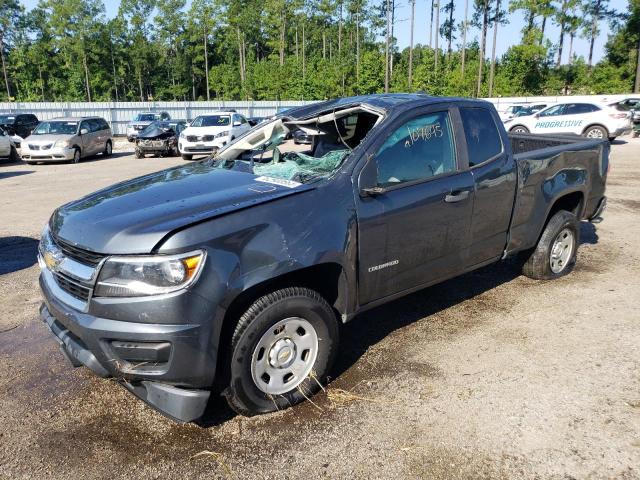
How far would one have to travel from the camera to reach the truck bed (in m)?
4.61

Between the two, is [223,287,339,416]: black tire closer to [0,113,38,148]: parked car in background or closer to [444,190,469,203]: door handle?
[444,190,469,203]: door handle

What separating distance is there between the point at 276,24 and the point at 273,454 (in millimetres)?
61687

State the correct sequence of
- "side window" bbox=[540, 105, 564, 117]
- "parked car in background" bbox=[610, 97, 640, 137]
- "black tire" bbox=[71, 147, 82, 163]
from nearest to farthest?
1. "parked car in background" bbox=[610, 97, 640, 137]
2. "black tire" bbox=[71, 147, 82, 163]
3. "side window" bbox=[540, 105, 564, 117]

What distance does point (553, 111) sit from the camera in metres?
19.8

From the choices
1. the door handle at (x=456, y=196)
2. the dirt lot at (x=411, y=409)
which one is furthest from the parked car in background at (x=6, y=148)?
the door handle at (x=456, y=196)

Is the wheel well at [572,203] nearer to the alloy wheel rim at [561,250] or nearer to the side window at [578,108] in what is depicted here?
the alloy wheel rim at [561,250]

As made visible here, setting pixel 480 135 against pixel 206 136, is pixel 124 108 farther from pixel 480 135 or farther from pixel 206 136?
pixel 480 135

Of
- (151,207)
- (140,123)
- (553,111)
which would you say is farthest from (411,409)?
(140,123)

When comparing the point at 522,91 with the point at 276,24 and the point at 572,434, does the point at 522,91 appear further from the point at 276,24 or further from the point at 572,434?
the point at 572,434

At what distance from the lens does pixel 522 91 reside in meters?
44.7

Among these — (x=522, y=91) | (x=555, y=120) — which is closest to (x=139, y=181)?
(x=555, y=120)

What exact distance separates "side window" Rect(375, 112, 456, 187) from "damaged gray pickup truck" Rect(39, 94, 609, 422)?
1 centimetres

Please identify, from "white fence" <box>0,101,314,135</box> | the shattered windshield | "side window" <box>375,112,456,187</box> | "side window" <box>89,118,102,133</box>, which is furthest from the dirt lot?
"white fence" <box>0,101,314,135</box>

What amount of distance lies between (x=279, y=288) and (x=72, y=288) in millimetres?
1164
